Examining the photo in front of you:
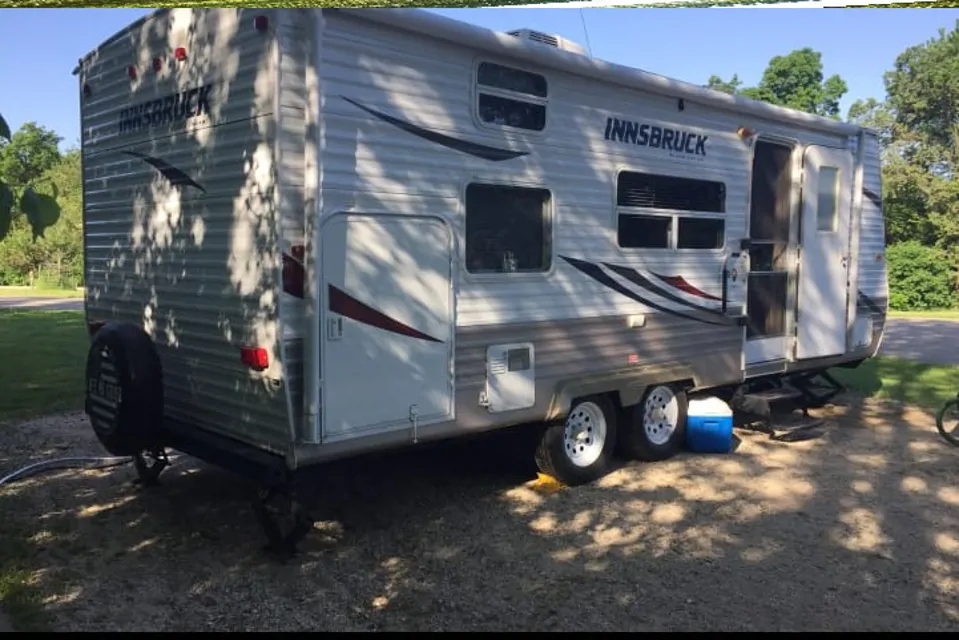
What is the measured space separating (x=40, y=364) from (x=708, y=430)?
9.37 metres

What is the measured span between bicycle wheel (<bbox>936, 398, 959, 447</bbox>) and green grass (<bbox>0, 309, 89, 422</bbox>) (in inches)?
342

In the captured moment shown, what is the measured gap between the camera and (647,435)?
22.1 feet

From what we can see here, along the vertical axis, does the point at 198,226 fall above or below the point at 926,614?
above

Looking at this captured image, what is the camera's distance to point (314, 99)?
4.30 meters

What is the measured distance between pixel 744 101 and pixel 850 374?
611 centimetres

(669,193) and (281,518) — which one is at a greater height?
(669,193)

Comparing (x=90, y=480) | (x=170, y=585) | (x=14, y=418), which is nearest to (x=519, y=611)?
(x=170, y=585)

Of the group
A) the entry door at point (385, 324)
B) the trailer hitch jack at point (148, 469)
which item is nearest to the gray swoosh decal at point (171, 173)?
the entry door at point (385, 324)

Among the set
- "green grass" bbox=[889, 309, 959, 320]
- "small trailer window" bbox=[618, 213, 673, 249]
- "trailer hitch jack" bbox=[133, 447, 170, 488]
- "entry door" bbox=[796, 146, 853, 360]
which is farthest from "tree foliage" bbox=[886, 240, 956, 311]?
"trailer hitch jack" bbox=[133, 447, 170, 488]

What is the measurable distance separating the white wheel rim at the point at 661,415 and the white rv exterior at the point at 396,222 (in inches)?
10.0

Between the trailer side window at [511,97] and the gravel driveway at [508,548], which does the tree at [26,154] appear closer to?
the gravel driveway at [508,548]

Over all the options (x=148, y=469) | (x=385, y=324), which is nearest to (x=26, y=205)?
(x=385, y=324)

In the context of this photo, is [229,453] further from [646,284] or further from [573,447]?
[646,284]

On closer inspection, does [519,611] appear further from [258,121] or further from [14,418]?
[14,418]
